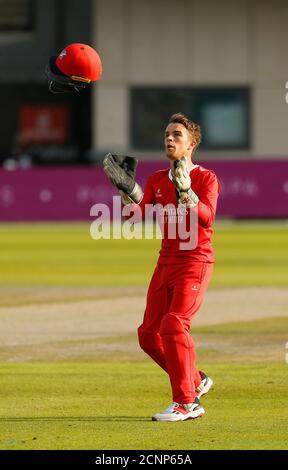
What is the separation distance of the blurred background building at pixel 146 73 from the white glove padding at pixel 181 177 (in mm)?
40776

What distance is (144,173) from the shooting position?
4012 cm

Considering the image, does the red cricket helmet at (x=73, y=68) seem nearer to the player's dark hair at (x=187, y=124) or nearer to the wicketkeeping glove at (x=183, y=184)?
the player's dark hair at (x=187, y=124)

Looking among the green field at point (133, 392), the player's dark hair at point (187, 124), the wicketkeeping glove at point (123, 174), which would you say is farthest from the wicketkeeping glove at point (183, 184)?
the green field at point (133, 392)

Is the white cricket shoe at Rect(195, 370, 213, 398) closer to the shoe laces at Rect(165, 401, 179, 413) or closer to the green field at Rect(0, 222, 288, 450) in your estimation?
the green field at Rect(0, 222, 288, 450)

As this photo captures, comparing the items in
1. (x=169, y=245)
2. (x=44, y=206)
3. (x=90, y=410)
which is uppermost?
(x=169, y=245)

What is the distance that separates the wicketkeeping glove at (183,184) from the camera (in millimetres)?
10008

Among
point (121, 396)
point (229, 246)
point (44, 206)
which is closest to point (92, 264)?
point (229, 246)

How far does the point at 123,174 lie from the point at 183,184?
0.68m

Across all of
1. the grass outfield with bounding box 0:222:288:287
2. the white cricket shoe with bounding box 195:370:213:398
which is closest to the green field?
the white cricket shoe with bounding box 195:370:213:398

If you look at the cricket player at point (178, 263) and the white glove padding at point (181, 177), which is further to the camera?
the cricket player at point (178, 263)

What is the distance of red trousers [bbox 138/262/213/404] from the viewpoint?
1023cm

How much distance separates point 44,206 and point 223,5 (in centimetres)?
1645

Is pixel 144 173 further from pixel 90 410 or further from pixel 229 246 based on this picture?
pixel 90 410

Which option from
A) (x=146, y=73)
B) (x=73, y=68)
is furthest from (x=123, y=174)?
(x=146, y=73)
